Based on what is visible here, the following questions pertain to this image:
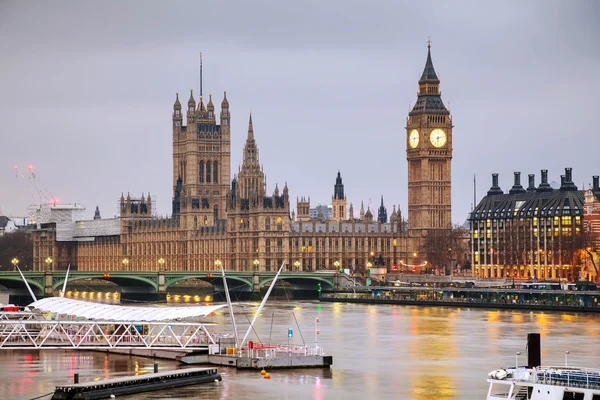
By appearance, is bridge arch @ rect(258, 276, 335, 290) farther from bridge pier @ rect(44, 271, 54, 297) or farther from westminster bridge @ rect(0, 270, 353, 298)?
bridge pier @ rect(44, 271, 54, 297)

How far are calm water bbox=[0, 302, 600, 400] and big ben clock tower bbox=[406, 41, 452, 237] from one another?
246 feet

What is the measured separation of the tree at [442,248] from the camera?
181500 millimetres

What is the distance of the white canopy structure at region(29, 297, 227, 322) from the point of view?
73.4 metres

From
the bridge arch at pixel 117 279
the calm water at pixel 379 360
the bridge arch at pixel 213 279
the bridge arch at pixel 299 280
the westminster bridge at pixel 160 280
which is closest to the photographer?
the calm water at pixel 379 360

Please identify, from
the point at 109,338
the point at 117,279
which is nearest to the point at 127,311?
the point at 109,338

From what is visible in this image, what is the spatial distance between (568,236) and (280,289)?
34.4m

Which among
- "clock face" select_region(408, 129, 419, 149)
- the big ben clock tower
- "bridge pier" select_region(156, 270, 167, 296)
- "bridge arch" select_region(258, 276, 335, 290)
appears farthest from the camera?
"clock face" select_region(408, 129, 419, 149)

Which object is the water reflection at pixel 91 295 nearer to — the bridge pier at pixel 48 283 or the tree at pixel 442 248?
the bridge pier at pixel 48 283

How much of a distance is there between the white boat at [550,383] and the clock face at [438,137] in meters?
136

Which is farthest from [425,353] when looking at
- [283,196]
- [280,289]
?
[283,196]

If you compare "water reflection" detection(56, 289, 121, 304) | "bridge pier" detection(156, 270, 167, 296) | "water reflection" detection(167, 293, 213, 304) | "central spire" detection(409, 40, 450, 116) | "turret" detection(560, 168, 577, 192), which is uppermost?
"central spire" detection(409, 40, 450, 116)

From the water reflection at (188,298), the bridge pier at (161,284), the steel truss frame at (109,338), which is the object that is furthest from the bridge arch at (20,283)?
the steel truss frame at (109,338)

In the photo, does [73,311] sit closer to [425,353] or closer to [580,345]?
[425,353]

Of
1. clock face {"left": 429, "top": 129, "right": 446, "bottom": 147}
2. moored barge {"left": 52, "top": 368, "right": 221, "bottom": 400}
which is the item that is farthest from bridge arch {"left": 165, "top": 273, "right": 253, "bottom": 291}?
moored barge {"left": 52, "top": 368, "right": 221, "bottom": 400}
